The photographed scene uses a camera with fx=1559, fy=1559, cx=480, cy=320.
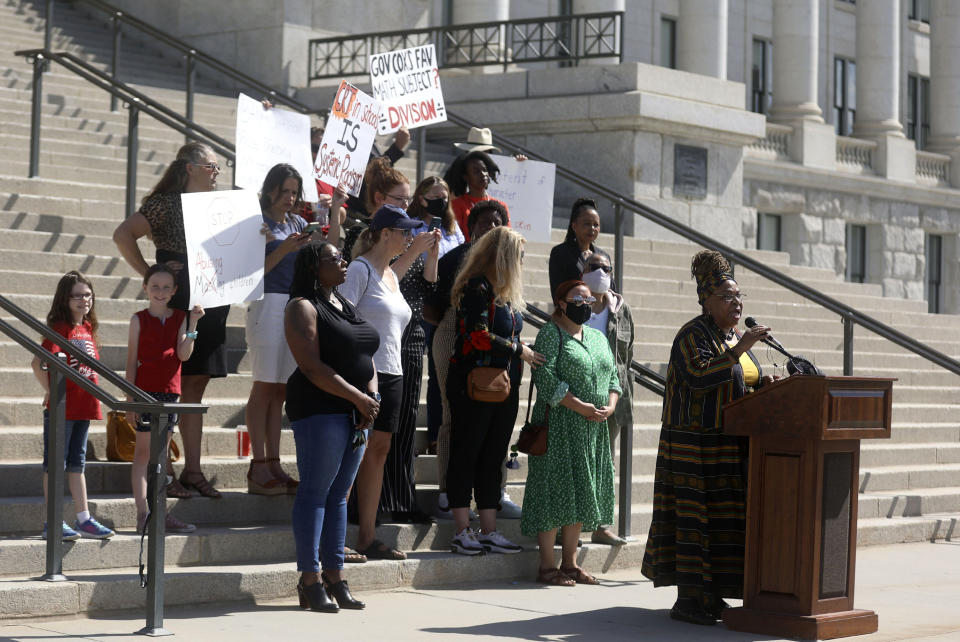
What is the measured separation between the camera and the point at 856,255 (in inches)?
1191

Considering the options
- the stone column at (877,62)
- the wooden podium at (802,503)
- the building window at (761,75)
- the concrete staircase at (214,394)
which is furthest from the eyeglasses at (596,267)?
the building window at (761,75)

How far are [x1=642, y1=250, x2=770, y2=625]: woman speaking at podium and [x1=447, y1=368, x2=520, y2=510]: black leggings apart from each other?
1262 millimetres

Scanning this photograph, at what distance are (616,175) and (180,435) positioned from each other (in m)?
10.5

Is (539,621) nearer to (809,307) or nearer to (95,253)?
(95,253)

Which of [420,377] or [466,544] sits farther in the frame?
[420,377]

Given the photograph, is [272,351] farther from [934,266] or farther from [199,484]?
[934,266]

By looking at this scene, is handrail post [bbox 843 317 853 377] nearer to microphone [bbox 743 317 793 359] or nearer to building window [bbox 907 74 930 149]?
microphone [bbox 743 317 793 359]

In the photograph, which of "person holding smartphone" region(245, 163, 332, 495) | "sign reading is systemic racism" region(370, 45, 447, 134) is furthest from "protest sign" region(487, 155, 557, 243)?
"person holding smartphone" region(245, 163, 332, 495)

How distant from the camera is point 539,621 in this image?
8.06 metres

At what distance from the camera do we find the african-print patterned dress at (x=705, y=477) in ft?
26.9

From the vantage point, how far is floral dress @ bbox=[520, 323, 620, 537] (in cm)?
910

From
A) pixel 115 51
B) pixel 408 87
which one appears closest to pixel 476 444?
pixel 408 87

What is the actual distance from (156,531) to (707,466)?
289 cm

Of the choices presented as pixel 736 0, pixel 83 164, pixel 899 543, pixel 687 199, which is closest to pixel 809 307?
pixel 687 199
